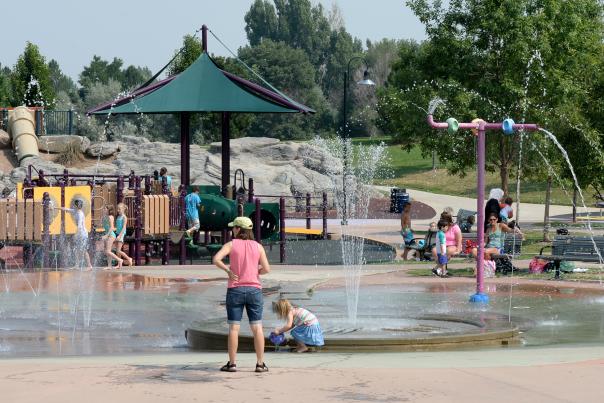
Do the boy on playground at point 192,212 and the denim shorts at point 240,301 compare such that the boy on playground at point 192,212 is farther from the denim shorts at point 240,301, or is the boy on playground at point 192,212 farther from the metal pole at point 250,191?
the denim shorts at point 240,301

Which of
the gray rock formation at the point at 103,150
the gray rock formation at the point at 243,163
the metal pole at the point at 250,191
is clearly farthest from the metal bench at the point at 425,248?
the gray rock formation at the point at 103,150

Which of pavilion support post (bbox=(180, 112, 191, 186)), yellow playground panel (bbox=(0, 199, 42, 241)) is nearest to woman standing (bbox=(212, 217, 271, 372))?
yellow playground panel (bbox=(0, 199, 42, 241))

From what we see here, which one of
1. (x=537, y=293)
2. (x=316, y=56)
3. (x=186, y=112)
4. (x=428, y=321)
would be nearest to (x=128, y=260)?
(x=186, y=112)

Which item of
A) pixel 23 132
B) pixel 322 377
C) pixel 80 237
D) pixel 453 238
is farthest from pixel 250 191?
pixel 322 377

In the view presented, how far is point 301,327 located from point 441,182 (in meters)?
56.5

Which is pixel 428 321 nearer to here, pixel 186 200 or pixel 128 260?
pixel 128 260

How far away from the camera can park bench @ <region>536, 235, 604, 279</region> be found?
21.3 meters

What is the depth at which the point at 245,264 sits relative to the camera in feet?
36.2

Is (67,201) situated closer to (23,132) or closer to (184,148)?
(184,148)

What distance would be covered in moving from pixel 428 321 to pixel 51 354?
461 centimetres

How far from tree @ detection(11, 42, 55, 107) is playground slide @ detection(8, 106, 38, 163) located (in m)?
10.4

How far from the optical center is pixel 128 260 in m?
24.9

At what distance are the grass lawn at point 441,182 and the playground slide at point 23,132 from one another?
67.3 feet

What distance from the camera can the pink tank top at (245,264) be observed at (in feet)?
36.3
